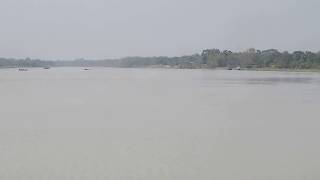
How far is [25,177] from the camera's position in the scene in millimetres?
3861

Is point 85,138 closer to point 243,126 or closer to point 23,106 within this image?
point 243,126

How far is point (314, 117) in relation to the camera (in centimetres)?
802

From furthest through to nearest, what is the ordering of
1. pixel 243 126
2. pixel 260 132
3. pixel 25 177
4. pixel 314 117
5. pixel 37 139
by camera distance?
pixel 314 117
pixel 243 126
pixel 260 132
pixel 37 139
pixel 25 177

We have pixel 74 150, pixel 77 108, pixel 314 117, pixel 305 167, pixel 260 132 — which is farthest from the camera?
pixel 77 108

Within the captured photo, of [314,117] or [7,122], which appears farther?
[314,117]

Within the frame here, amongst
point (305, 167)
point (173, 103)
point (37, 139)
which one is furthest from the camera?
point (173, 103)

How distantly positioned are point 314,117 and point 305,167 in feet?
12.9

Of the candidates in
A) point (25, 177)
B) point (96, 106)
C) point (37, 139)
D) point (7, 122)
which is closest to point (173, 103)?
point (96, 106)

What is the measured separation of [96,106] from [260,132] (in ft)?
14.2

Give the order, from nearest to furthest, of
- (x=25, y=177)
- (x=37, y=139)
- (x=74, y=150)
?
(x=25, y=177) → (x=74, y=150) → (x=37, y=139)

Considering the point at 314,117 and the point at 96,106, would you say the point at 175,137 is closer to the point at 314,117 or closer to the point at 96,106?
the point at 314,117

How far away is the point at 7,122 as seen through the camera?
23.5 ft

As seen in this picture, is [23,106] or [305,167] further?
[23,106]

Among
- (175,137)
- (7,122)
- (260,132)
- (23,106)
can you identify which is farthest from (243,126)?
(23,106)
